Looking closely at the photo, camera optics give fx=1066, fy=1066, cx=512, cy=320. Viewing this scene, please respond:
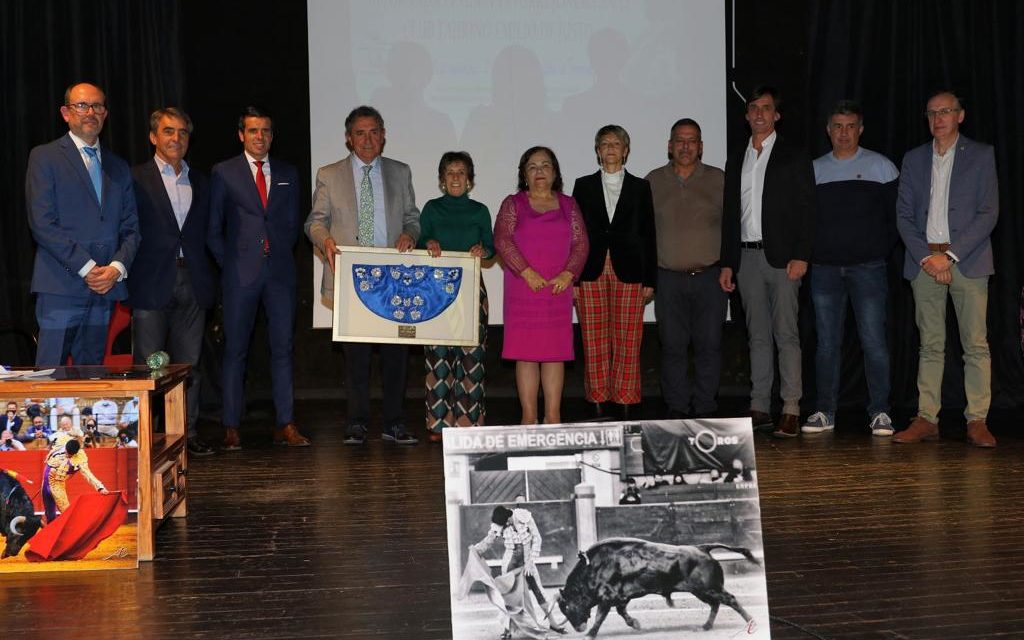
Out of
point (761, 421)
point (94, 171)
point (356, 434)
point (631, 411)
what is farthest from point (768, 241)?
point (94, 171)

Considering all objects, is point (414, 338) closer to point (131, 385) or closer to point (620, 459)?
point (131, 385)

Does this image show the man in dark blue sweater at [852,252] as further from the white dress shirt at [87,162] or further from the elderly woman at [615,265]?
the white dress shirt at [87,162]

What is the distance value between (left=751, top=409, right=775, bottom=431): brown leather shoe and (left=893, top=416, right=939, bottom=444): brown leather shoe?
0.65 metres

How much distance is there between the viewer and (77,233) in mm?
4512

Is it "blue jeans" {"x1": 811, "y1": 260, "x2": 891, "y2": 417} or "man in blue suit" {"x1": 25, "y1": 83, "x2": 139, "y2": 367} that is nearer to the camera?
"man in blue suit" {"x1": 25, "y1": 83, "x2": 139, "y2": 367}

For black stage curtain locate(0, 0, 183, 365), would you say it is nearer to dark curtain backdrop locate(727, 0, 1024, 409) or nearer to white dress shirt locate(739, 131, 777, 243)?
white dress shirt locate(739, 131, 777, 243)

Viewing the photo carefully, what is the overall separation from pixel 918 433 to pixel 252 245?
3.52 metres

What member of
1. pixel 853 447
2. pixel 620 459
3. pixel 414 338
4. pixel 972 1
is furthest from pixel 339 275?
pixel 972 1

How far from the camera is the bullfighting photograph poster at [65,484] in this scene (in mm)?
3287

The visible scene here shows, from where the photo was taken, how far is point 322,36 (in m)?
6.80

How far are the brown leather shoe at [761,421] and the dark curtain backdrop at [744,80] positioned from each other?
144 cm

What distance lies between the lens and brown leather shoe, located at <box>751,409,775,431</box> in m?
5.79

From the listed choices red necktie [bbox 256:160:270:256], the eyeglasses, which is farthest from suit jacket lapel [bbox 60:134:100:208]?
red necktie [bbox 256:160:270:256]

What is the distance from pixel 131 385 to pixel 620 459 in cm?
177
